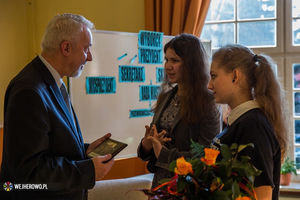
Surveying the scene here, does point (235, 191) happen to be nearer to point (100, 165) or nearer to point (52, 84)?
point (100, 165)

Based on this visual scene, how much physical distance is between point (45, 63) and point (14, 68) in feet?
8.01

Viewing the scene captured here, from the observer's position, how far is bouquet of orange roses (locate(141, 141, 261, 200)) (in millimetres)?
813

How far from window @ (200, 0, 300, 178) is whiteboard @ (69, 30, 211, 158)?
98 centimetres

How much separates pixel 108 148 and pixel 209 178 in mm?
818

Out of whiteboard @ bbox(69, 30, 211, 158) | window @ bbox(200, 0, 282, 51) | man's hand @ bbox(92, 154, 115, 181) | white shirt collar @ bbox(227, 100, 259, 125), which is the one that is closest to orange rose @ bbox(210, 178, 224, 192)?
white shirt collar @ bbox(227, 100, 259, 125)

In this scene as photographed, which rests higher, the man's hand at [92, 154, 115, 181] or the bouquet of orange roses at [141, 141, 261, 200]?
the bouquet of orange roses at [141, 141, 261, 200]

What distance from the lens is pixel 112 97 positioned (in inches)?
121

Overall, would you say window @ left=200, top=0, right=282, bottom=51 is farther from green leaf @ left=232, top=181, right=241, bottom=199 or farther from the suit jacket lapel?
green leaf @ left=232, top=181, right=241, bottom=199

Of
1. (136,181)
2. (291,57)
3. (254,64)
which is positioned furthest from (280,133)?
(291,57)

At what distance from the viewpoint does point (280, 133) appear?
1240 millimetres

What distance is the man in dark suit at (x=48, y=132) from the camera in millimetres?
1284

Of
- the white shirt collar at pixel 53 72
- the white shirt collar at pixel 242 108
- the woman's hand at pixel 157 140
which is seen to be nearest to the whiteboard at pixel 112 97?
the white shirt collar at pixel 53 72

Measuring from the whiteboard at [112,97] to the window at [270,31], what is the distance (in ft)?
3.22

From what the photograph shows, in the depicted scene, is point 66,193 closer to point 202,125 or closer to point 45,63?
point 45,63
